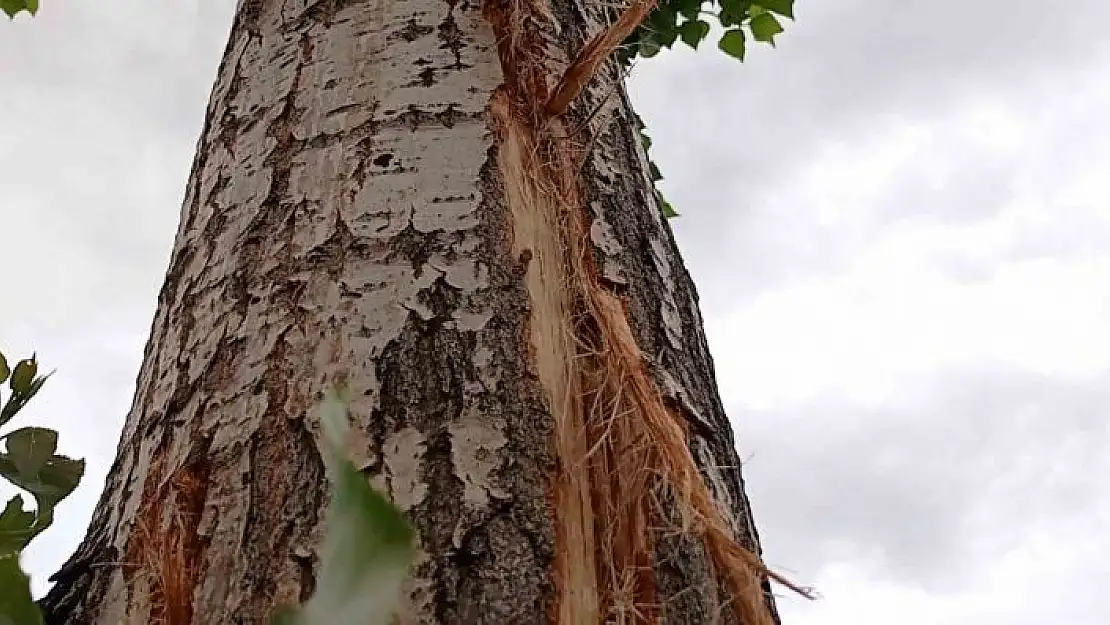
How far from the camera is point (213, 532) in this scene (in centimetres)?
56

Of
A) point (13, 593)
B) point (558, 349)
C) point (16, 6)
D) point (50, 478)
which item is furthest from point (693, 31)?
point (13, 593)

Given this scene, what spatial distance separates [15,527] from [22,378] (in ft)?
0.30

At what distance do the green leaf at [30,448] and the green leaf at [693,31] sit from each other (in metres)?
1.28

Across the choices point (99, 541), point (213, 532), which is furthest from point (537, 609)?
point (99, 541)

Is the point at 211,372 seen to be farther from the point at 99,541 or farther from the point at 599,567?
the point at 599,567

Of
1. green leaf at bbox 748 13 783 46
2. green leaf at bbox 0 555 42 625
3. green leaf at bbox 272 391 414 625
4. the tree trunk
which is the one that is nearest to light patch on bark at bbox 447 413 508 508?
the tree trunk

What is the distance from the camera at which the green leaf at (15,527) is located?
2.04 feet

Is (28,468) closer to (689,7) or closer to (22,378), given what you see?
(22,378)

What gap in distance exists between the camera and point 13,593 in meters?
0.37

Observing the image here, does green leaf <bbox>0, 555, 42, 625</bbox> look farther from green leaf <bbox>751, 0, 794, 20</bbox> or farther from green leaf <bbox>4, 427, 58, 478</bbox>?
green leaf <bbox>751, 0, 794, 20</bbox>

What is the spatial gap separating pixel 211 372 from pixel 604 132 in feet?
1.13

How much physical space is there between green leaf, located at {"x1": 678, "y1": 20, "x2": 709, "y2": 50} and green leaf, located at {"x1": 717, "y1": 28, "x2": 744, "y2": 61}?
0.03m

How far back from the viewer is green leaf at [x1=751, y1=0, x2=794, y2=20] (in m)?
1.57

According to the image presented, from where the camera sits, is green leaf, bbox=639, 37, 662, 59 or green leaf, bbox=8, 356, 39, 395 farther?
green leaf, bbox=639, 37, 662, 59
